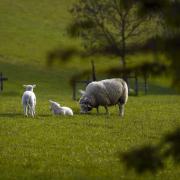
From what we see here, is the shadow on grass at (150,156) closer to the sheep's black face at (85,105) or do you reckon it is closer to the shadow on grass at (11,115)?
the shadow on grass at (11,115)

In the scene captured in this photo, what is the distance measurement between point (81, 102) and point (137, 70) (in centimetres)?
2314

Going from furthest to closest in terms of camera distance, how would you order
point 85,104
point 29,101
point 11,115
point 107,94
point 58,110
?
point 85,104 < point 107,94 < point 58,110 < point 11,115 < point 29,101

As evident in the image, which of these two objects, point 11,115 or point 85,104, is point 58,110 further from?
point 85,104

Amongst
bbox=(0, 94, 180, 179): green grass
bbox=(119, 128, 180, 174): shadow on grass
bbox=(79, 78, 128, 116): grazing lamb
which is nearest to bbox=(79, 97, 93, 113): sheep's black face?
bbox=(79, 78, 128, 116): grazing lamb

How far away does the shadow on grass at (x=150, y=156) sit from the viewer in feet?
22.2

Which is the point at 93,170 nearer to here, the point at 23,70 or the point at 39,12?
the point at 23,70

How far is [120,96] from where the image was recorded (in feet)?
96.7

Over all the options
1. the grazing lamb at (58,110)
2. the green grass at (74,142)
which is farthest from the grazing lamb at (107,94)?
the grazing lamb at (58,110)

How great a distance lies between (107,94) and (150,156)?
2254 cm

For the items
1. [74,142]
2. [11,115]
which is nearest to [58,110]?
[11,115]

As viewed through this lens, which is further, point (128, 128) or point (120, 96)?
point (120, 96)

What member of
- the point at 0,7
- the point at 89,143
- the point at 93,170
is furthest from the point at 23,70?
the point at 93,170

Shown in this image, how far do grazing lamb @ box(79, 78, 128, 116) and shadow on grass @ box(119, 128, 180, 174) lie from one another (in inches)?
869

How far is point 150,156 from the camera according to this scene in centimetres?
683
